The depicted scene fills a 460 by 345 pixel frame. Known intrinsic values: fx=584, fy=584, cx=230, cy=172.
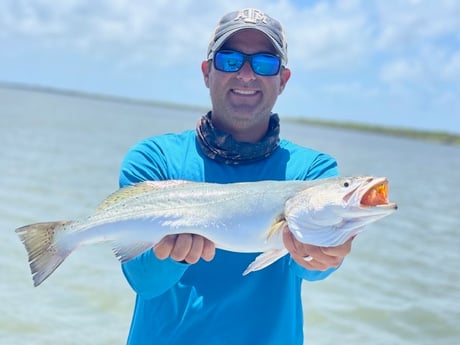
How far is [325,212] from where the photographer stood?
278 cm

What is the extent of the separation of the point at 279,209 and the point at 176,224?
0.55 meters

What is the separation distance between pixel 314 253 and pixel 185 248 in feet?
2.14

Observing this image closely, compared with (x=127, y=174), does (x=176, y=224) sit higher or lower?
lower

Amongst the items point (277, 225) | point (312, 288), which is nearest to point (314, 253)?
point (277, 225)

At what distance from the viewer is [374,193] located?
266 cm

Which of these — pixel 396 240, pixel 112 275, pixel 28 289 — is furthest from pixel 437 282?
pixel 28 289

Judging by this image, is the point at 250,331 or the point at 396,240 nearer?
the point at 250,331

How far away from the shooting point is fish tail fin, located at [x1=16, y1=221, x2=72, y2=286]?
3.16 metres

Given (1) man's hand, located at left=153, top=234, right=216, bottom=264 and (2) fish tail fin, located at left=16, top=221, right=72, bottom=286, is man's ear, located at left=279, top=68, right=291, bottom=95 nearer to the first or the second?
(1) man's hand, located at left=153, top=234, right=216, bottom=264

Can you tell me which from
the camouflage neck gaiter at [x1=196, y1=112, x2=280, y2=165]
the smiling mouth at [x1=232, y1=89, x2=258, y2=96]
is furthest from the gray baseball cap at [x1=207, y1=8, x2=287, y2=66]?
the camouflage neck gaiter at [x1=196, y1=112, x2=280, y2=165]

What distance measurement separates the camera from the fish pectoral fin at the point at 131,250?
10.0 feet

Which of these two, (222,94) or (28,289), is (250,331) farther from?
(28,289)

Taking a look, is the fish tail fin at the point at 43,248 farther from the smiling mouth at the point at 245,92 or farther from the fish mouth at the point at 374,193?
the fish mouth at the point at 374,193

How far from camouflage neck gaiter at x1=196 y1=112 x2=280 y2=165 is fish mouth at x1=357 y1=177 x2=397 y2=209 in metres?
0.80
